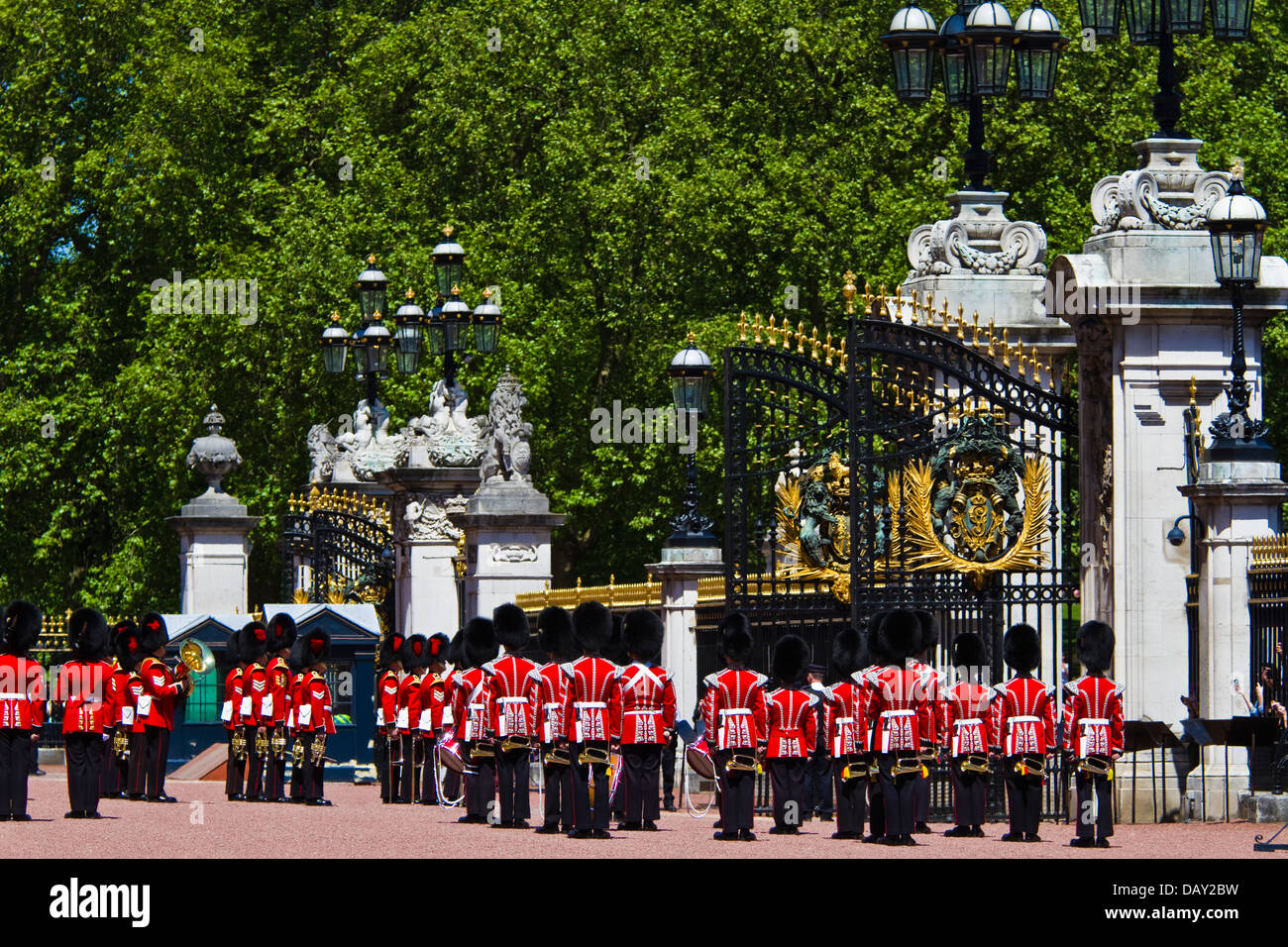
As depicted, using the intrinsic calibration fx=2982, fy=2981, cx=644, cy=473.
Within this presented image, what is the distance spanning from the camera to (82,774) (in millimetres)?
19953

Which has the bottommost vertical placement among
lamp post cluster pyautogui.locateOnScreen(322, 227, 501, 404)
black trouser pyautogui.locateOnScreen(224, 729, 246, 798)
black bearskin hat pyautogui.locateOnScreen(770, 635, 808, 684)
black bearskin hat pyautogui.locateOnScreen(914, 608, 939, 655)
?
black trouser pyautogui.locateOnScreen(224, 729, 246, 798)

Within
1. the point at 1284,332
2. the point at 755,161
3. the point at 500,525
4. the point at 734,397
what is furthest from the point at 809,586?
the point at 755,161

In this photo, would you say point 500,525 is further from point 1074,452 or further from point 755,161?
point 755,161

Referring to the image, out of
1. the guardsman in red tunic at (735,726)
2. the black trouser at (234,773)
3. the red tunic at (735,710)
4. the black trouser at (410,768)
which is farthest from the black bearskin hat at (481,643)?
the red tunic at (735,710)

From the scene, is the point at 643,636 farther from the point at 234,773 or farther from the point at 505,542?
the point at 505,542

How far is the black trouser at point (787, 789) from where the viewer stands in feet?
59.2

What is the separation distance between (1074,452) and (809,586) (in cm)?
205

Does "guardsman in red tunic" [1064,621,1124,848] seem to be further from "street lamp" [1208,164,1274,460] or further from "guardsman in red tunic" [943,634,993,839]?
"street lamp" [1208,164,1274,460]

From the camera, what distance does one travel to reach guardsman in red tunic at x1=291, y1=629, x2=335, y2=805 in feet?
72.1

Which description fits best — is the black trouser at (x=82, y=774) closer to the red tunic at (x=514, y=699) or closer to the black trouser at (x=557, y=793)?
the red tunic at (x=514, y=699)

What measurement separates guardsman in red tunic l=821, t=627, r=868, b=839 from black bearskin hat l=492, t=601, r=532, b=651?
2.54 metres

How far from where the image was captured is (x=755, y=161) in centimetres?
3534

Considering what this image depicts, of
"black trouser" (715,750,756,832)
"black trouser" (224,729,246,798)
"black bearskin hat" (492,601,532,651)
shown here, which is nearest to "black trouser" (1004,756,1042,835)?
"black trouser" (715,750,756,832)
